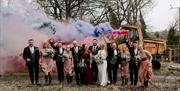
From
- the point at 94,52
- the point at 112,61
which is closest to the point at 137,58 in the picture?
the point at 112,61

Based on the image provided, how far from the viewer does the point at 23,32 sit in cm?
2755

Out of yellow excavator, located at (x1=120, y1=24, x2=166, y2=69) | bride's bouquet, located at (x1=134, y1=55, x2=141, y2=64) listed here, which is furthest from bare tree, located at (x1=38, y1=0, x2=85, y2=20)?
bride's bouquet, located at (x1=134, y1=55, x2=141, y2=64)

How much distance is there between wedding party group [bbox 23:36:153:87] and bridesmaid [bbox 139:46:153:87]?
0.38 meters

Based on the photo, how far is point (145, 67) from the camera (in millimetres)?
Result: 22156

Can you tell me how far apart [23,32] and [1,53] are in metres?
1.44

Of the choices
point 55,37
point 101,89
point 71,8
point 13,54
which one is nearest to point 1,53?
point 13,54

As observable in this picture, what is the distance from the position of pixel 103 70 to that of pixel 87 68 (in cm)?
67

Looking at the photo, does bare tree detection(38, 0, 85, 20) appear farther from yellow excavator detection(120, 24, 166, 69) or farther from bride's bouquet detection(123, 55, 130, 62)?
bride's bouquet detection(123, 55, 130, 62)

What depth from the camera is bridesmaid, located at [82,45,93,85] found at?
75.7ft

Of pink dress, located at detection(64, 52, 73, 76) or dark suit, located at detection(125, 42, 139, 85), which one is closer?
dark suit, located at detection(125, 42, 139, 85)

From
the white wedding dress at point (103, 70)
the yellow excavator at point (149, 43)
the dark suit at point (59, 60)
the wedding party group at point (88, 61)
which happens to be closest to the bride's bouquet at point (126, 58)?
the wedding party group at point (88, 61)

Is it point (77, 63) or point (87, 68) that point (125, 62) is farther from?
point (77, 63)

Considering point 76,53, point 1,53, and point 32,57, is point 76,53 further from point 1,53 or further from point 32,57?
point 1,53

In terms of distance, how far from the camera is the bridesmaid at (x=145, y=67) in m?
22.1
